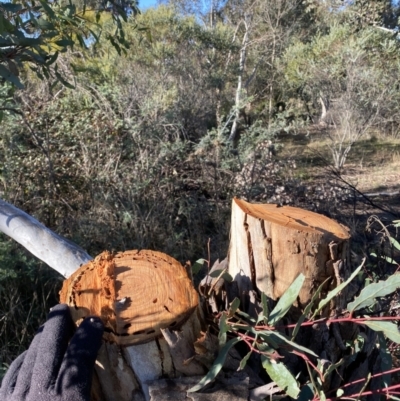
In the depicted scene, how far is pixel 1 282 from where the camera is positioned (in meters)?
3.40

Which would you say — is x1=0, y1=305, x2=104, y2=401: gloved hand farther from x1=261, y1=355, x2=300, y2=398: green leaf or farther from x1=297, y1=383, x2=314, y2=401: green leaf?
x1=297, y1=383, x2=314, y2=401: green leaf

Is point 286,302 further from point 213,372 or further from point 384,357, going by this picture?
point 384,357

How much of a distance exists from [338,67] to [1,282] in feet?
32.8

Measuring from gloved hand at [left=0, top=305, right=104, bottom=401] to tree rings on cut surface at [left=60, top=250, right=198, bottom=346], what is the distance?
0.05 m

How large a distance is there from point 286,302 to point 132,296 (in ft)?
1.33

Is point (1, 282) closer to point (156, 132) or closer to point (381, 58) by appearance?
point (156, 132)

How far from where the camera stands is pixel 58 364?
3.67 feet

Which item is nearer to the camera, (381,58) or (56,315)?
(56,315)

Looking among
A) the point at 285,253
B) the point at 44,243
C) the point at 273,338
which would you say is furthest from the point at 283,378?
the point at 44,243

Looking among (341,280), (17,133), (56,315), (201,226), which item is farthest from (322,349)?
(17,133)

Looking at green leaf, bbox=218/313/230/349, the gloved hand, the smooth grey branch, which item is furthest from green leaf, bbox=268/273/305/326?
the smooth grey branch

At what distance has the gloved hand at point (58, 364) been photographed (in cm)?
108

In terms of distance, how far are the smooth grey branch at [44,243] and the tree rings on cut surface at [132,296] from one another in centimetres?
36

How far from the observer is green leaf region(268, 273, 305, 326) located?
47.5 inches
